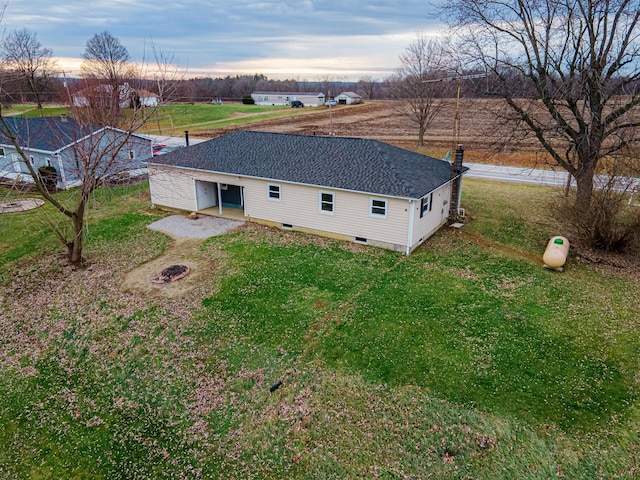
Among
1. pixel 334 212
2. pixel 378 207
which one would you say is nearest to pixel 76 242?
pixel 334 212

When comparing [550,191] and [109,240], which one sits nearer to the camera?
[109,240]

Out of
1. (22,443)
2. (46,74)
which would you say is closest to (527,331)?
(22,443)

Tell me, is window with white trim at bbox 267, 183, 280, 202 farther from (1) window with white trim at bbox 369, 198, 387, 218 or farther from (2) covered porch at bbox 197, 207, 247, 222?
(1) window with white trim at bbox 369, 198, 387, 218

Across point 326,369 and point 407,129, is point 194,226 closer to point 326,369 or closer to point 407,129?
point 326,369

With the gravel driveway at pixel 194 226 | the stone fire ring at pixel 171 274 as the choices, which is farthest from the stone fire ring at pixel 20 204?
the stone fire ring at pixel 171 274

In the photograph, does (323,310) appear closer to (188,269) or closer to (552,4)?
(188,269)

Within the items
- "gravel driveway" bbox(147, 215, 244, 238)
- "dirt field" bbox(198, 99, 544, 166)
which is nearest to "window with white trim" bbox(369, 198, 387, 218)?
"gravel driveway" bbox(147, 215, 244, 238)

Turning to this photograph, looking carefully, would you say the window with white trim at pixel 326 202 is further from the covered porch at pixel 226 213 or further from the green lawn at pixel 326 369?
the covered porch at pixel 226 213
